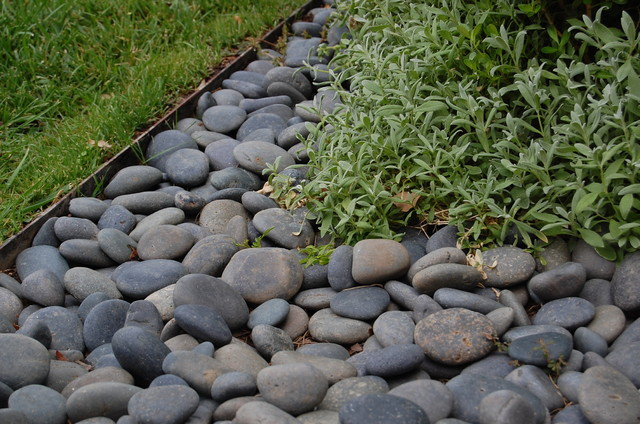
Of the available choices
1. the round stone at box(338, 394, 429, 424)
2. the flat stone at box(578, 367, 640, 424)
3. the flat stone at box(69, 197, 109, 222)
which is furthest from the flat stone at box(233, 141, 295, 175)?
the flat stone at box(578, 367, 640, 424)

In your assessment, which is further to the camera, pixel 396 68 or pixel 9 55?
pixel 9 55

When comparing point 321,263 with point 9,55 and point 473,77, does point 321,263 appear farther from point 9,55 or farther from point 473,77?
point 9,55

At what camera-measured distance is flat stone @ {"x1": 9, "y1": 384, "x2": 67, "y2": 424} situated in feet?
8.04

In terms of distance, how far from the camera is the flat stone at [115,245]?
3.51 meters

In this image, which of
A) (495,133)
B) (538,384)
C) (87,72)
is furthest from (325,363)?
(87,72)

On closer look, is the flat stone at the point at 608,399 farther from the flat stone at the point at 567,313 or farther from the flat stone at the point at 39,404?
the flat stone at the point at 39,404

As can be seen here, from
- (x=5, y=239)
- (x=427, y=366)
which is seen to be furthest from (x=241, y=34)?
(x=427, y=366)

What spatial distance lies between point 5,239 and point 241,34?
263cm

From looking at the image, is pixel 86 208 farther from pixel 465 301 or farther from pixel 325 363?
pixel 465 301

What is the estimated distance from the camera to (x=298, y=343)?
3051mm

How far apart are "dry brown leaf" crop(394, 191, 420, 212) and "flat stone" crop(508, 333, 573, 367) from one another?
956mm

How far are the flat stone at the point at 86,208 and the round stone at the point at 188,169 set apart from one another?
0.46 meters

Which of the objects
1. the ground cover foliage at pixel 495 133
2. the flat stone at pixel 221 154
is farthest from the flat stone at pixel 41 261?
the ground cover foliage at pixel 495 133

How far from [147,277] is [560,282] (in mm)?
1743
